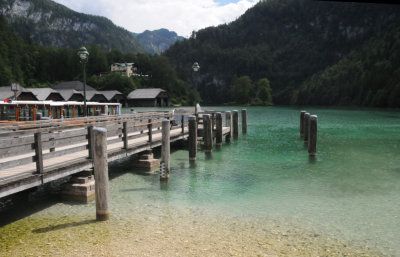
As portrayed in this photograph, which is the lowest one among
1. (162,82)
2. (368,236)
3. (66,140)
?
(368,236)

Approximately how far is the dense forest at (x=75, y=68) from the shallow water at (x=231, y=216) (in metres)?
114

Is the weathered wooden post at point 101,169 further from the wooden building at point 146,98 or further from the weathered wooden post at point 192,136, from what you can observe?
the wooden building at point 146,98

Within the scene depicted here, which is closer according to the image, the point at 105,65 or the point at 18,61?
the point at 18,61

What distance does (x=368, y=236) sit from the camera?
340 inches

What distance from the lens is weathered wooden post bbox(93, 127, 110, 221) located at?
873cm

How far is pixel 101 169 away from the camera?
8.84 m

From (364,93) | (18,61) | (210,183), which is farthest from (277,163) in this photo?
(18,61)

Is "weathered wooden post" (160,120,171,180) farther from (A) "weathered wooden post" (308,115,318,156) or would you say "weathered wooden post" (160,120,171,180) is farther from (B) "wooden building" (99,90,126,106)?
(B) "wooden building" (99,90,126,106)

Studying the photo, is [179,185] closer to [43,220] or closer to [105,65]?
[43,220]

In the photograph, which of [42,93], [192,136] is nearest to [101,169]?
[192,136]

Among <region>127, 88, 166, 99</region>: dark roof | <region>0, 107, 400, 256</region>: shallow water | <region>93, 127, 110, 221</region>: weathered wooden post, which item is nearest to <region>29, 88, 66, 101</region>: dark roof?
<region>127, 88, 166, 99</region>: dark roof

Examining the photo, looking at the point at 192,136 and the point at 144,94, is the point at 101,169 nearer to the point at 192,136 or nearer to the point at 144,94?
the point at 192,136

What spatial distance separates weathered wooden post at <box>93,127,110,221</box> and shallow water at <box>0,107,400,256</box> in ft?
1.58

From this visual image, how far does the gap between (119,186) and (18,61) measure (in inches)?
5389
